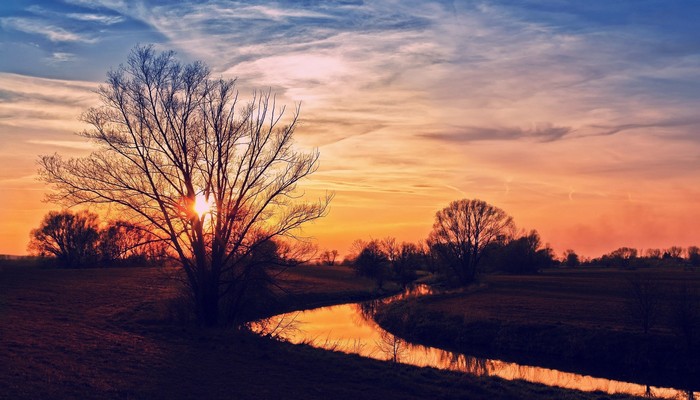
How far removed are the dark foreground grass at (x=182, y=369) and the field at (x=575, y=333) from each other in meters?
10.5

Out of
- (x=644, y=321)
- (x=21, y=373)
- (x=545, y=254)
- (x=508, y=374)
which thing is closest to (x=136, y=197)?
(x=21, y=373)

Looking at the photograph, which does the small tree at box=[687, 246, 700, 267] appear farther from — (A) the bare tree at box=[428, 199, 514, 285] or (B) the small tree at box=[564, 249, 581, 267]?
(A) the bare tree at box=[428, 199, 514, 285]

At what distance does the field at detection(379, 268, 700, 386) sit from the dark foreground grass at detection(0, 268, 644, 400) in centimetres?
1049

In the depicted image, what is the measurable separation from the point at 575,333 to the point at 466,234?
51.2 meters

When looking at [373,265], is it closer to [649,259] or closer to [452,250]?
[452,250]

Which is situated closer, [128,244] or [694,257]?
[128,244]

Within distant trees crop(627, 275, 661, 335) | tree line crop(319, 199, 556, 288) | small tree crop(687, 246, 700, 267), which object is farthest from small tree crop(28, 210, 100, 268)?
small tree crop(687, 246, 700, 267)

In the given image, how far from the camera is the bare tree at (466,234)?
76.8m

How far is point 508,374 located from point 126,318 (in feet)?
61.9

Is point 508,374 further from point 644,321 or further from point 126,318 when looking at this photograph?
point 126,318

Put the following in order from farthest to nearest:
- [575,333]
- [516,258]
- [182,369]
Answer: [516,258] < [575,333] < [182,369]

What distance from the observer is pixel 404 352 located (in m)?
27.6

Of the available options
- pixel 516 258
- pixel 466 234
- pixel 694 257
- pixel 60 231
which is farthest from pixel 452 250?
pixel 694 257

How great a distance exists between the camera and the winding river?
2152cm
